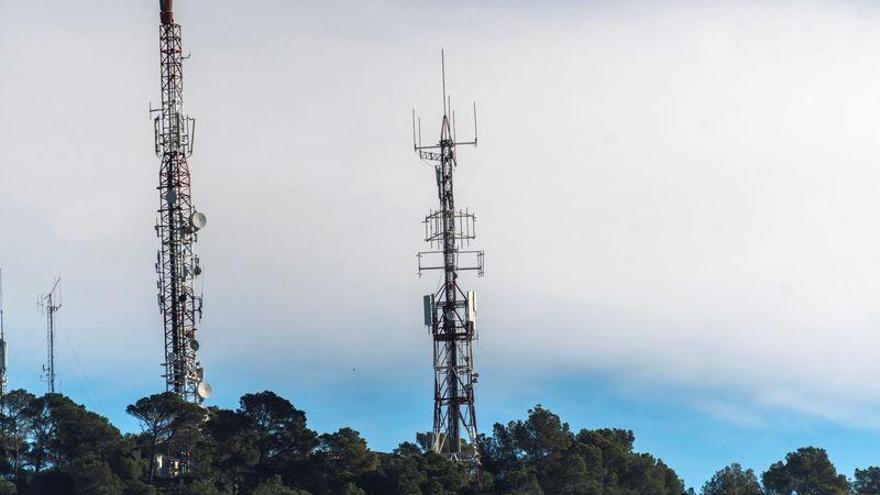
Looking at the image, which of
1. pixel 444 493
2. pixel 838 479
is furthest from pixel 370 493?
pixel 838 479

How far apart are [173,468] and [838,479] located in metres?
49.1

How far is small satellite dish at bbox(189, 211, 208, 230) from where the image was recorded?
155 meters

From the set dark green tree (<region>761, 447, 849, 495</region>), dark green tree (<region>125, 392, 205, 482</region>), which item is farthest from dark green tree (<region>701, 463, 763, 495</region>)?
dark green tree (<region>125, 392, 205, 482</region>)

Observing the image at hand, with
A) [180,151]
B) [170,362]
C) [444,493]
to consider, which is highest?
[180,151]

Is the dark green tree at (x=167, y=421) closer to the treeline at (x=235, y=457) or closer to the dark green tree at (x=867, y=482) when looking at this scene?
the treeline at (x=235, y=457)

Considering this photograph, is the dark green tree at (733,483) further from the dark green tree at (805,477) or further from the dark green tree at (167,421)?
the dark green tree at (167,421)

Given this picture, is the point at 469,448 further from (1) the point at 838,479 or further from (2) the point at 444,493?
(1) the point at 838,479

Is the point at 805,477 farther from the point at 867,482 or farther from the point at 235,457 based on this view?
the point at 235,457

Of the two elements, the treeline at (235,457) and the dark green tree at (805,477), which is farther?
the dark green tree at (805,477)

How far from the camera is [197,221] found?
155m

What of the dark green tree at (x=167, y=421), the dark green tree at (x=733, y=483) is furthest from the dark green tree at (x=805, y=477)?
the dark green tree at (x=167, y=421)

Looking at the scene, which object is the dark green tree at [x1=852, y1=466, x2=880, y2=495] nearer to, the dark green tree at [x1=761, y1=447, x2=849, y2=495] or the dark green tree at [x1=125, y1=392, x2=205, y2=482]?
the dark green tree at [x1=761, y1=447, x2=849, y2=495]

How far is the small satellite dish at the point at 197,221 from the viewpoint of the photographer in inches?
6117

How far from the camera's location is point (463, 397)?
155500mm
